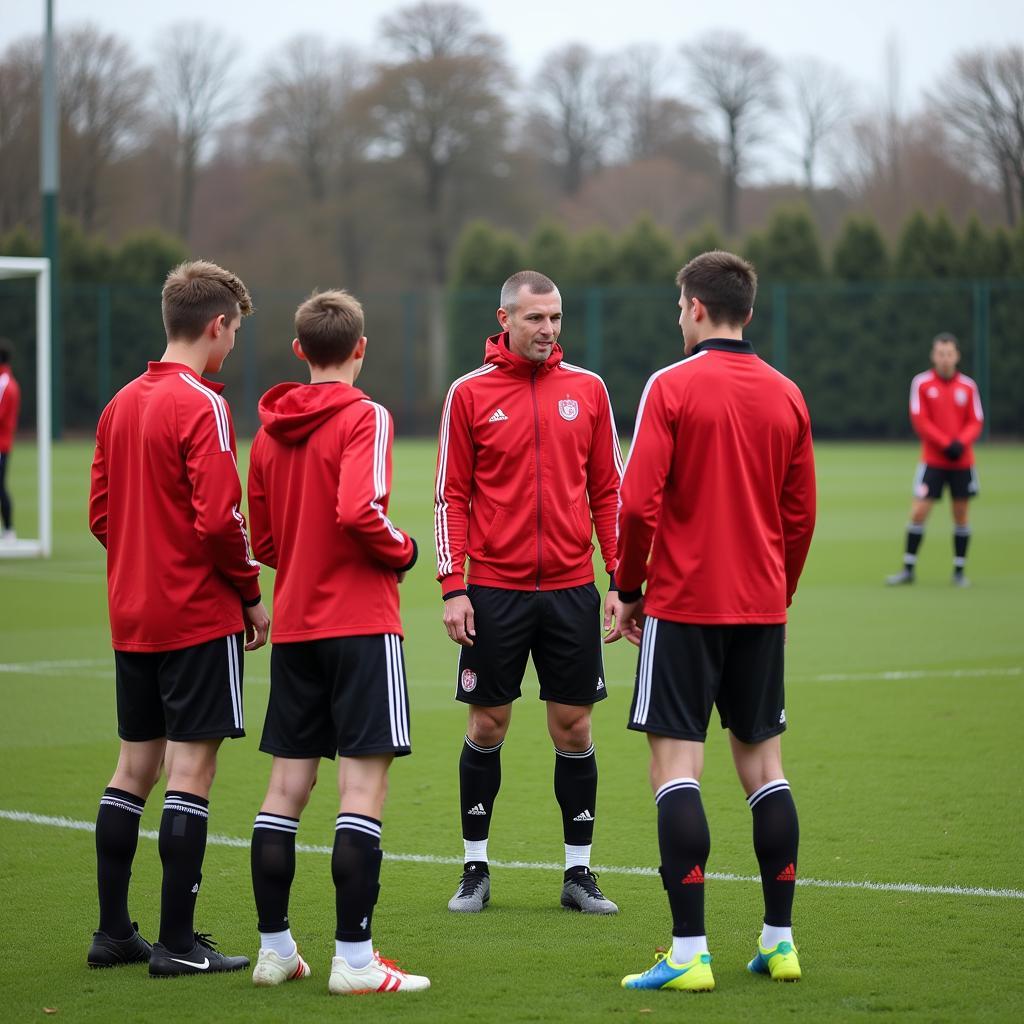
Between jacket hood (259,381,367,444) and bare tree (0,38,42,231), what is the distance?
146 feet

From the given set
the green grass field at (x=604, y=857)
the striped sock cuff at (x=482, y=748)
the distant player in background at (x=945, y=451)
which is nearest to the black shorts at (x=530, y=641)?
the striped sock cuff at (x=482, y=748)

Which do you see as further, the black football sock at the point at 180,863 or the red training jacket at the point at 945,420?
the red training jacket at the point at 945,420

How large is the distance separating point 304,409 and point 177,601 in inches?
26.9

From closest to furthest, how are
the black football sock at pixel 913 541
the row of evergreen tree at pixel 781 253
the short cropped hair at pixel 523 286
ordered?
the short cropped hair at pixel 523 286 → the black football sock at pixel 913 541 → the row of evergreen tree at pixel 781 253

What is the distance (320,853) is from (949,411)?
33.3 ft

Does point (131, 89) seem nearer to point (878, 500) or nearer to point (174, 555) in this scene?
point (878, 500)

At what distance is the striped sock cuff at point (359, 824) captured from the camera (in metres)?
4.23

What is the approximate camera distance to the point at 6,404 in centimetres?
1756

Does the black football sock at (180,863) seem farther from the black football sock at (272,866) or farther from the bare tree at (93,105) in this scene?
the bare tree at (93,105)

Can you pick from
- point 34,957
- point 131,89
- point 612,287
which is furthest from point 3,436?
point 131,89

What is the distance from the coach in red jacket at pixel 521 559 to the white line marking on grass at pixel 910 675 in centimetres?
457

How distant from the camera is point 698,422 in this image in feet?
14.0

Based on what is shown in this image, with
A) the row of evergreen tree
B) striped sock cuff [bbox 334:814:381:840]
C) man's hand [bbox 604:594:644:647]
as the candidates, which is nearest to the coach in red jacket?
man's hand [bbox 604:594:644:647]

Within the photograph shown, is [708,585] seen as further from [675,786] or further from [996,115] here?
[996,115]
